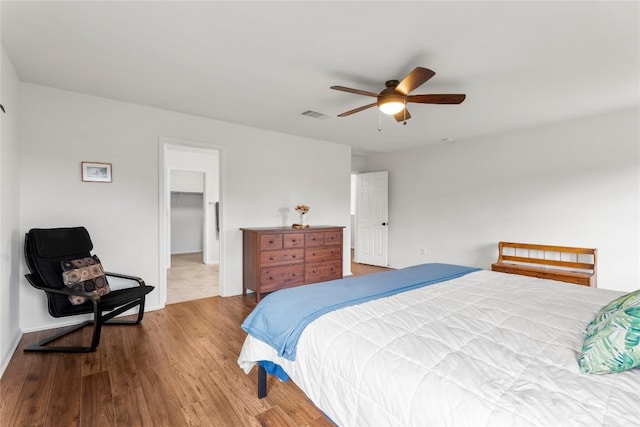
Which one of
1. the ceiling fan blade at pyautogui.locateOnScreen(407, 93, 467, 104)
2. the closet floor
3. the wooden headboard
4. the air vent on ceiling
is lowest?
the closet floor

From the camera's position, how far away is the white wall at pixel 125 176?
299cm

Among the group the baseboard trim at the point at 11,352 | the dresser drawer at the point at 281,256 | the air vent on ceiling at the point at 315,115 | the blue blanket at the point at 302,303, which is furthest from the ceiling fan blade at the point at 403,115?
the baseboard trim at the point at 11,352

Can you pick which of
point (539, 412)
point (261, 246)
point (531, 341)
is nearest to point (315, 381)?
point (539, 412)

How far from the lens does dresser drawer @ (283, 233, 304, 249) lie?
4213 mm

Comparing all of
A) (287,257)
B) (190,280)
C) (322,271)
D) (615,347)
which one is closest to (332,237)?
(322,271)

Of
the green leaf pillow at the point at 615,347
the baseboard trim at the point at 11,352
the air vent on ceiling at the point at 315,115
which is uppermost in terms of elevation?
the air vent on ceiling at the point at 315,115

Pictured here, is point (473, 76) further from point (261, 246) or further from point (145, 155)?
point (145, 155)

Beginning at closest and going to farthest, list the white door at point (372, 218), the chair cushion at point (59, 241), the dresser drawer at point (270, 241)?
the chair cushion at point (59, 241) < the dresser drawer at point (270, 241) < the white door at point (372, 218)

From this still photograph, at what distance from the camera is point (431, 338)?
4.45ft

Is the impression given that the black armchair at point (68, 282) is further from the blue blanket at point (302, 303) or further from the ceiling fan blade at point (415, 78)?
the ceiling fan blade at point (415, 78)

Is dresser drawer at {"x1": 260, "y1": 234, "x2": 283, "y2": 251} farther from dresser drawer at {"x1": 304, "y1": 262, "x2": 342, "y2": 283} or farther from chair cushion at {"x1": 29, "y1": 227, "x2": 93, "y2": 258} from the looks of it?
chair cushion at {"x1": 29, "y1": 227, "x2": 93, "y2": 258}

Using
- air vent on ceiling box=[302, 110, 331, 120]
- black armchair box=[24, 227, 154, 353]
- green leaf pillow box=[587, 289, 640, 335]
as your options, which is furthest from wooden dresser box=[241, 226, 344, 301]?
green leaf pillow box=[587, 289, 640, 335]

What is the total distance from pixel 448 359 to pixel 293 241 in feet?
10.7

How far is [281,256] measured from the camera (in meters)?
4.18
